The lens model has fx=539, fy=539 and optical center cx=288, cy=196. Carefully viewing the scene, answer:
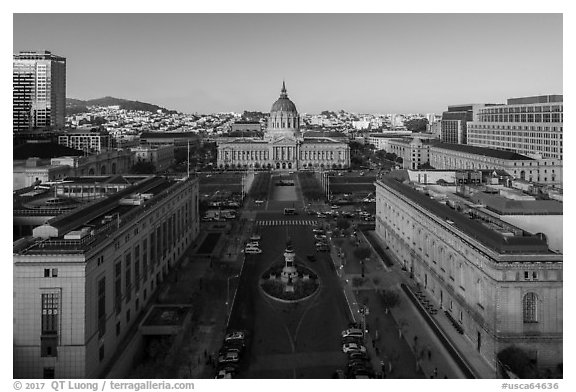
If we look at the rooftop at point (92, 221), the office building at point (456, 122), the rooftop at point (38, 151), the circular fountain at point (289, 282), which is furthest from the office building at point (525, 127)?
the rooftop at point (38, 151)

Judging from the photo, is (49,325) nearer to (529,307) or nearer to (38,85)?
(529,307)

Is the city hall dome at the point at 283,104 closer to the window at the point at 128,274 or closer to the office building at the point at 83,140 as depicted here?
the office building at the point at 83,140

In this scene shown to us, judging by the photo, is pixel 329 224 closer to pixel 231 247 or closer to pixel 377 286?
pixel 231 247

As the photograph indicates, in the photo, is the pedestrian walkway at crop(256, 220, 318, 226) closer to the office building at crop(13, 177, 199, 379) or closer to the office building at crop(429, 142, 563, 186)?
the office building at crop(13, 177, 199, 379)

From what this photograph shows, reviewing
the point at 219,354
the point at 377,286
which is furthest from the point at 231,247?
the point at 219,354

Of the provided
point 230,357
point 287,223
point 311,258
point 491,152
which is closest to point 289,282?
point 311,258


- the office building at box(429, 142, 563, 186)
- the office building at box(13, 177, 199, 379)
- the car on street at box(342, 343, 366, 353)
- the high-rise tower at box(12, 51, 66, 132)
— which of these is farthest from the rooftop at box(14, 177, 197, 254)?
the high-rise tower at box(12, 51, 66, 132)
